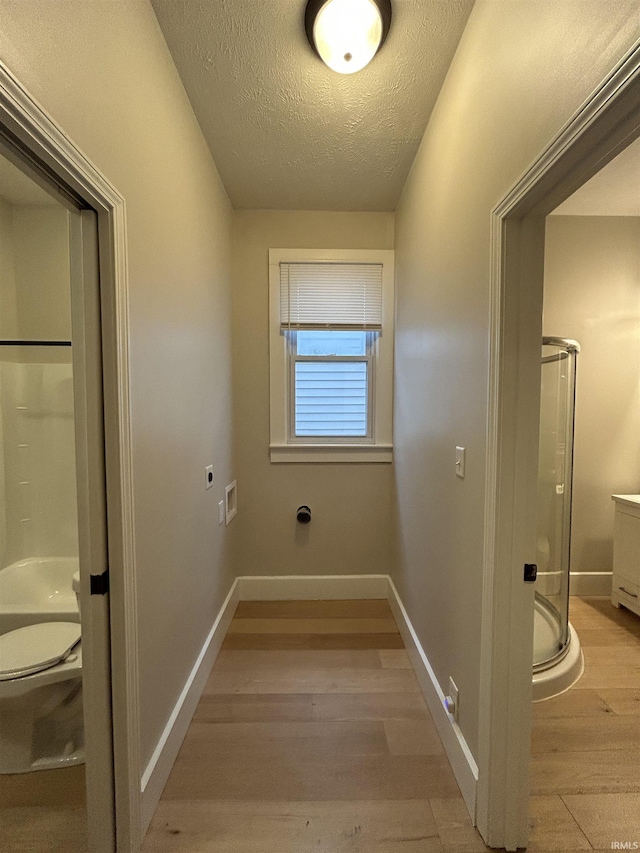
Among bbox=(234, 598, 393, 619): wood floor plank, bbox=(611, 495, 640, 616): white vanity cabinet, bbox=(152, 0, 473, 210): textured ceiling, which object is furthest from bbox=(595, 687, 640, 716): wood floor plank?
bbox=(152, 0, 473, 210): textured ceiling

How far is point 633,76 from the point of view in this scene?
0.61m

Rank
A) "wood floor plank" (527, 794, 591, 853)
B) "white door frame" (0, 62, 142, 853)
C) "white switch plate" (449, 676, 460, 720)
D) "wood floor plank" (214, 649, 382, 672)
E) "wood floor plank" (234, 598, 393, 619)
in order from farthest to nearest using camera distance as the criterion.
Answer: "wood floor plank" (234, 598, 393, 619) → "wood floor plank" (214, 649, 382, 672) → "white switch plate" (449, 676, 460, 720) → "wood floor plank" (527, 794, 591, 853) → "white door frame" (0, 62, 142, 853)

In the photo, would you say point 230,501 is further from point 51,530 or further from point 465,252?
point 465,252

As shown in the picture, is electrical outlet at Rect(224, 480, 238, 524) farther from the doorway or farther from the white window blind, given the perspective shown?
the white window blind

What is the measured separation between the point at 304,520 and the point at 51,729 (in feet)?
5.22

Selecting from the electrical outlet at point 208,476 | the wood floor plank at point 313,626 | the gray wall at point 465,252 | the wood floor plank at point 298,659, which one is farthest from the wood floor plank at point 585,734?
the electrical outlet at point 208,476

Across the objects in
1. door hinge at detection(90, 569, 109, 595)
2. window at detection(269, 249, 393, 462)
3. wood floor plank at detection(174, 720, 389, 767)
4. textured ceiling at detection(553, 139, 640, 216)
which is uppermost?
textured ceiling at detection(553, 139, 640, 216)

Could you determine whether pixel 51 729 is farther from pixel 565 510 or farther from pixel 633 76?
pixel 565 510

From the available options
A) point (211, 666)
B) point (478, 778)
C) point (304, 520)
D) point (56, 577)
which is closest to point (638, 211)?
point (304, 520)

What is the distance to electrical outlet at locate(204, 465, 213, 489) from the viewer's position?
6.15 ft

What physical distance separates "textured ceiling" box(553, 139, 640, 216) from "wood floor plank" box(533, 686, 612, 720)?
255cm

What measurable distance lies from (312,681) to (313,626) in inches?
18.7

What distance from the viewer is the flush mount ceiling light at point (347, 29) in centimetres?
121

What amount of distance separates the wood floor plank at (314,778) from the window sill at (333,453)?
5.26 ft
